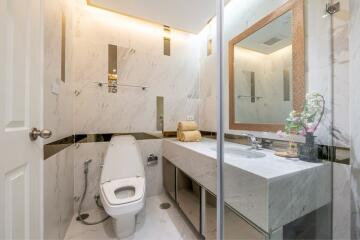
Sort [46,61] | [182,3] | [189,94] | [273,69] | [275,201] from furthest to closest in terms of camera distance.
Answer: [189,94]
[182,3]
[273,69]
[46,61]
[275,201]

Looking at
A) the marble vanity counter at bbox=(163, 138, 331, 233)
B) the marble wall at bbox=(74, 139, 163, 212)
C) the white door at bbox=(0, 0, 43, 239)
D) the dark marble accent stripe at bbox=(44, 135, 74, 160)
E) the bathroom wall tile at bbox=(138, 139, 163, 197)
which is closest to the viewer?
the white door at bbox=(0, 0, 43, 239)

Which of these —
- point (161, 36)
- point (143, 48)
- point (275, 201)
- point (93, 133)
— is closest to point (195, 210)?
point (275, 201)

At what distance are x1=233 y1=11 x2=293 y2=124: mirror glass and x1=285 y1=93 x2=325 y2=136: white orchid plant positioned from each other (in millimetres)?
136

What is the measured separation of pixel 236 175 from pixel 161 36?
6.43 feet

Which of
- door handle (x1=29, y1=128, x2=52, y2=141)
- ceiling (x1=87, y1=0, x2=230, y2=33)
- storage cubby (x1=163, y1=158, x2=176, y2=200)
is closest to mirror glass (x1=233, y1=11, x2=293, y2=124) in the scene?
ceiling (x1=87, y1=0, x2=230, y2=33)

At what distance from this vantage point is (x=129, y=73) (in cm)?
196

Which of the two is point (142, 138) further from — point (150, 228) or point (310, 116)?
point (310, 116)

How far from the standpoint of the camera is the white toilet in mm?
1223

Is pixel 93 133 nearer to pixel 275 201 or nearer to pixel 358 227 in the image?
pixel 275 201

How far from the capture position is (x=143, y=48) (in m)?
2.03

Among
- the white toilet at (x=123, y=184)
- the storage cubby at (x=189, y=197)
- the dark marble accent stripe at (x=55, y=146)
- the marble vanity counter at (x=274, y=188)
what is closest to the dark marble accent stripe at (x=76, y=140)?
the dark marble accent stripe at (x=55, y=146)

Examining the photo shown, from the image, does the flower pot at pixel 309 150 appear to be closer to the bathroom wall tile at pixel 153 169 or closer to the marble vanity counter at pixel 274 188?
the marble vanity counter at pixel 274 188

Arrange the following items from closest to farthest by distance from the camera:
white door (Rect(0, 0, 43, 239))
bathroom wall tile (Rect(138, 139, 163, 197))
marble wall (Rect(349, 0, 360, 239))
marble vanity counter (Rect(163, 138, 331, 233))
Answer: white door (Rect(0, 0, 43, 239)) < marble vanity counter (Rect(163, 138, 331, 233)) < marble wall (Rect(349, 0, 360, 239)) < bathroom wall tile (Rect(138, 139, 163, 197))

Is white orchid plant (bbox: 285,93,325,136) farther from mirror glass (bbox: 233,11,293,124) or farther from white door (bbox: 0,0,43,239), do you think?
white door (bbox: 0,0,43,239)
